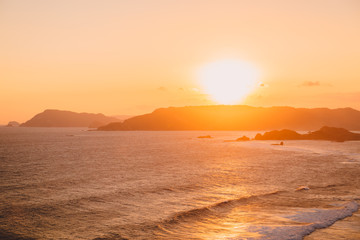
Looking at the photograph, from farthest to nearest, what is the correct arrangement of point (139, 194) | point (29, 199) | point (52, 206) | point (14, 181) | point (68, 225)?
point (14, 181) < point (139, 194) < point (29, 199) < point (52, 206) < point (68, 225)

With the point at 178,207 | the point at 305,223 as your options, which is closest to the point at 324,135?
the point at 305,223

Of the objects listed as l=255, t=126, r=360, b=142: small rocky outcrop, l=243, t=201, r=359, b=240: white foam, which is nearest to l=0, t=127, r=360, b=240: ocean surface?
l=243, t=201, r=359, b=240: white foam

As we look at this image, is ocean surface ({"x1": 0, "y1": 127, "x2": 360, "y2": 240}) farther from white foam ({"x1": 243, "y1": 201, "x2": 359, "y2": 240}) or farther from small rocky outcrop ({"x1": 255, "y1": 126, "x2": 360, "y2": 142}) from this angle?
small rocky outcrop ({"x1": 255, "y1": 126, "x2": 360, "y2": 142})

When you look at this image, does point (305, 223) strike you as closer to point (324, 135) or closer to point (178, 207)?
point (178, 207)

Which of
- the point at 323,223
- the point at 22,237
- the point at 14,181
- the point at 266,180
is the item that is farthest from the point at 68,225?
the point at 266,180

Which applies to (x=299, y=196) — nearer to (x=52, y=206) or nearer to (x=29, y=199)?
(x=52, y=206)

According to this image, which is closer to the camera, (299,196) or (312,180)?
(299,196)

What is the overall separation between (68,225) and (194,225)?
8.26m

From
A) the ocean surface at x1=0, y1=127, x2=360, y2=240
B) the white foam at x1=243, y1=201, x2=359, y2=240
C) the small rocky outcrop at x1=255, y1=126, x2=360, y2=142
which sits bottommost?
the ocean surface at x1=0, y1=127, x2=360, y2=240

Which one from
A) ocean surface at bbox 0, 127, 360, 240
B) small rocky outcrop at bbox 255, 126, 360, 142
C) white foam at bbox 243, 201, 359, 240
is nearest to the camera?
white foam at bbox 243, 201, 359, 240

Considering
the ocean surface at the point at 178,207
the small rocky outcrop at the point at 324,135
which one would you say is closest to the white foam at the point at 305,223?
the ocean surface at the point at 178,207

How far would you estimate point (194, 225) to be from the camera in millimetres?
18875

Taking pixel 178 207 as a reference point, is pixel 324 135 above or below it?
above

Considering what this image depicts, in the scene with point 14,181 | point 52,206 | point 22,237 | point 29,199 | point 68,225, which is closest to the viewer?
point 22,237
